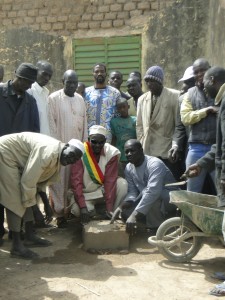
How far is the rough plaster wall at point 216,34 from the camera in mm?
7886

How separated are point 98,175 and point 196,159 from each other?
4.11 feet

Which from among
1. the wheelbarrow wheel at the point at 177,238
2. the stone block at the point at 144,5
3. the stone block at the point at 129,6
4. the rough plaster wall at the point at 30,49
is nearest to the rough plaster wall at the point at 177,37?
the stone block at the point at 144,5

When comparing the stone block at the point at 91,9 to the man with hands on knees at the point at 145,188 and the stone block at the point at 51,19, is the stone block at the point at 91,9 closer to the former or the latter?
the stone block at the point at 51,19

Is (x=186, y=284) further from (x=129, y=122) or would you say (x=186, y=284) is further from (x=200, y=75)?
(x=129, y=122)

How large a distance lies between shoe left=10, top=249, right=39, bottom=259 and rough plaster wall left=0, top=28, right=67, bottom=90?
609 centimetres

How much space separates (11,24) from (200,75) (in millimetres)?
6731

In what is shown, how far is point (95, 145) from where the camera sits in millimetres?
5246

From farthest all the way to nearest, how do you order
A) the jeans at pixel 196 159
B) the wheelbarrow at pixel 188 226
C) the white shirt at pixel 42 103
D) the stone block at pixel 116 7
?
the stone block at pixel 116 7 → the white shirt at pixel 42 103 → the jeans at pixel 196 159 → the wheelbarrow at pixel 188 226

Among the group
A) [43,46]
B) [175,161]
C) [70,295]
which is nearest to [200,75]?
[175,161]

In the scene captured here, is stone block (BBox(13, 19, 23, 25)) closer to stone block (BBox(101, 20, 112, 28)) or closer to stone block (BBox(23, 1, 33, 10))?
stone block (BBox(23, 1, 33, 10))

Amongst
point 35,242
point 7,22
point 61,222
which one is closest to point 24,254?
point 35,242

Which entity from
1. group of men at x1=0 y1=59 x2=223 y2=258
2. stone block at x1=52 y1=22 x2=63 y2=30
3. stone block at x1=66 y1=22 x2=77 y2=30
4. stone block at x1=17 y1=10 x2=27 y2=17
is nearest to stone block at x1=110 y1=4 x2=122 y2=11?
stone block at x1=66 y1=22 x2=77 y2=30

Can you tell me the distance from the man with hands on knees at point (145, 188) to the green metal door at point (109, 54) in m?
4.71

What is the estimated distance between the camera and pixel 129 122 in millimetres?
5789
